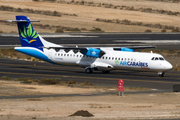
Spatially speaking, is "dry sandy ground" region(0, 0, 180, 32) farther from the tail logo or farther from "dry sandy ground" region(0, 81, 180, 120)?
"dry sandy ground" region(0, 81, 180, 120)

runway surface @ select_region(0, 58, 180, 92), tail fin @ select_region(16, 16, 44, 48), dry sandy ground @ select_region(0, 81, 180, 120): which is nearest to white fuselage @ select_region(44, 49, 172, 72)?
runway surface @ select_region(0, 58, 180, 92)

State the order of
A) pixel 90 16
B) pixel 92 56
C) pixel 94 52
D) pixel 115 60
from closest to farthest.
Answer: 1. pixel 115 60
2. pixel 94 52
3. pixel 92 56
4. pixel 90 16

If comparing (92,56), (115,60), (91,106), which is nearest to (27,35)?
(92,56)

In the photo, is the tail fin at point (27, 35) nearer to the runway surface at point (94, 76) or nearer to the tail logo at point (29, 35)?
the tail logo at point (29, 35)

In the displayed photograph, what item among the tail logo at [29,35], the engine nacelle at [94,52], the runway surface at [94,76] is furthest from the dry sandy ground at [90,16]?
the engine nacelle at [94,52]

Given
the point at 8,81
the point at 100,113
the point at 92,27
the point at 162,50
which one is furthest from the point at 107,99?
the point at 92,27

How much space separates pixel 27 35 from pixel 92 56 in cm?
908

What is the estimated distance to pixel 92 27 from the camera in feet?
352

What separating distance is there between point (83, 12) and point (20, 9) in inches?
843

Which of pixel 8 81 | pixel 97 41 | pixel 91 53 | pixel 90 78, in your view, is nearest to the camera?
pixel 8 81

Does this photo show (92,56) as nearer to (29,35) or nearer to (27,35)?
(29,35)

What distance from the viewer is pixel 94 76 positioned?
137ft

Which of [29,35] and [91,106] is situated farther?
[29,35]

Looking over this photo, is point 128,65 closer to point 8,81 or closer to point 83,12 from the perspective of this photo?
point 8,81
